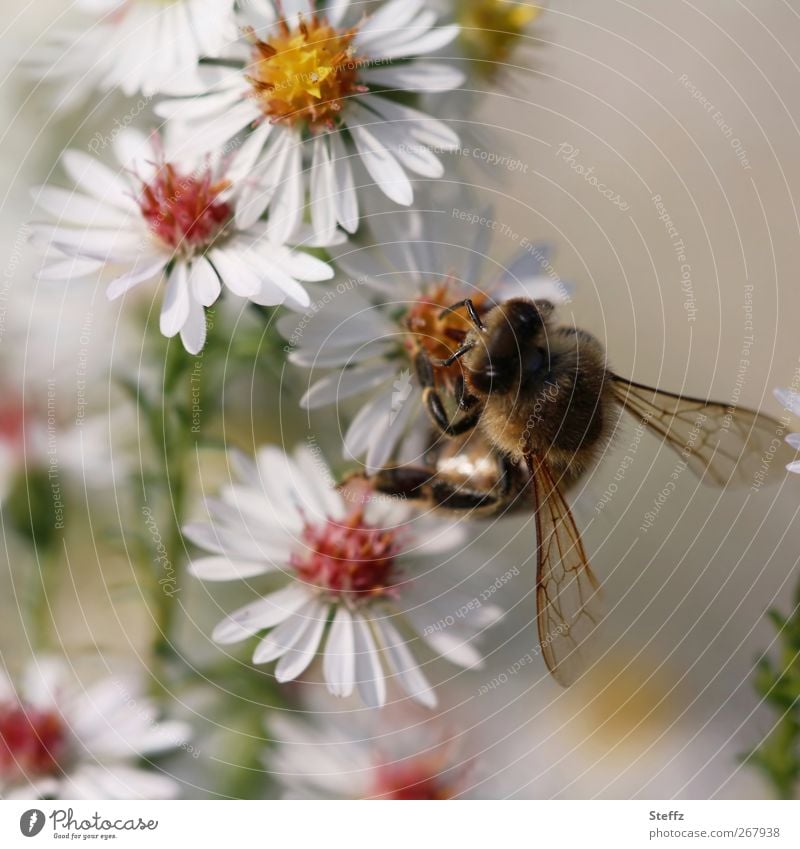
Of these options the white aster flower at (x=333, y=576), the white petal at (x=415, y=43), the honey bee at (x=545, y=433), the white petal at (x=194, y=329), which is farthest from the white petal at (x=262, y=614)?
the white petal at (x=415, y=43)

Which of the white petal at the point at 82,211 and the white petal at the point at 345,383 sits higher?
the white petal at the point at 82,211

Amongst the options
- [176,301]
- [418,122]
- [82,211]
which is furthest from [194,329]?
[418,122]

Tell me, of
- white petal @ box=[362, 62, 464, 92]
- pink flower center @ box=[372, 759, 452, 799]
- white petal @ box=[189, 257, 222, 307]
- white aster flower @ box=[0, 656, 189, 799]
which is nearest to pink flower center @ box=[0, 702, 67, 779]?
white aster flower @ box=[0, 656, 189, 799]

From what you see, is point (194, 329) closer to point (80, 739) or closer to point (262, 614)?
point (262, 614)

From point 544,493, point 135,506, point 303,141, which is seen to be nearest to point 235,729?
point 135,506
